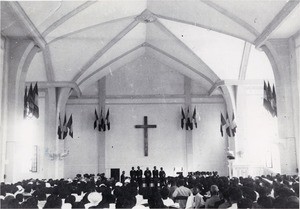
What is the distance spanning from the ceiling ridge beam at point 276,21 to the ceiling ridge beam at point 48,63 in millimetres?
9931

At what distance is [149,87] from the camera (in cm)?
2616

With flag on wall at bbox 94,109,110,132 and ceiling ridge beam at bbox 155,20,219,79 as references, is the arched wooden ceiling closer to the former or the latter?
ceiling ridge beam at bbox 155,20,219,79

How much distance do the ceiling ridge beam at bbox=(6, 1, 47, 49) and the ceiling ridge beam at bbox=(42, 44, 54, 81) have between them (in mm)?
2664

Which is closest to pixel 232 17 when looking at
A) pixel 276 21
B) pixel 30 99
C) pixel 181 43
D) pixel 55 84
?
pixel 276 21

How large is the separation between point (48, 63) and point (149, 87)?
8652mm

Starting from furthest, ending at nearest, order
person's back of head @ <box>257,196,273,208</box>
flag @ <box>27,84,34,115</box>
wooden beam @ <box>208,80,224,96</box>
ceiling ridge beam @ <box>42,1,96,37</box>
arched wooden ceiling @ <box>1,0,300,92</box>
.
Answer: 1. wooden beam @ <box>208,80,224,96</box>
2. flag @ <box>27,84,34,115</box>
3. ceiling ridge beam @ <box>42,1,96,37</box>
4. arched wooden ceiling @ <box>1,0,300,92</box>
5. person's back of head @ <box>257,196,273,208</box>

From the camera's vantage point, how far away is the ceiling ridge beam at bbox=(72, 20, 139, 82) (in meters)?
19.1

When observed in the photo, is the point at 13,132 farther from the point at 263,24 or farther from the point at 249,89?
the point at 249,89

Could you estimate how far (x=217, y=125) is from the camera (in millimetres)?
26031

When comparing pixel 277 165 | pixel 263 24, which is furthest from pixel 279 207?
pixel 277 165

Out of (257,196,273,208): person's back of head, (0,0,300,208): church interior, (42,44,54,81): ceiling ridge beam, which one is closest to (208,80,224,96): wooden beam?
(0,0,300,208): church interior

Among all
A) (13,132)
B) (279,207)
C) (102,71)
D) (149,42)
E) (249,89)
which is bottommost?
(279,207)

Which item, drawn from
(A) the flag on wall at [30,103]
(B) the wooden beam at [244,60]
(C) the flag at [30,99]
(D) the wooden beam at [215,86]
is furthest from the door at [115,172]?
(C) the flag at [30,99]

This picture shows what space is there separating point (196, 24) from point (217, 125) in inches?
429
